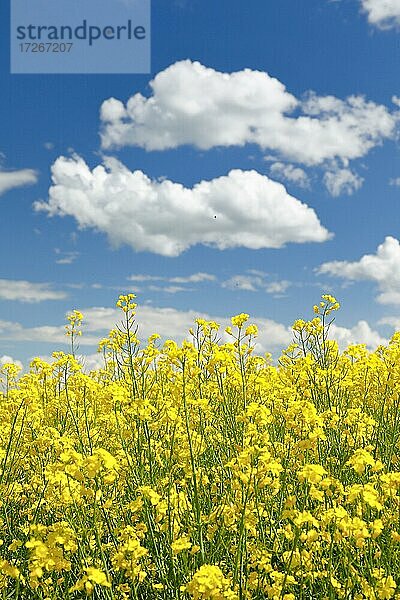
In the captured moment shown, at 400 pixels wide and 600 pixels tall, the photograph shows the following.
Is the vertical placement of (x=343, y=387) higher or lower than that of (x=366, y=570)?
higher

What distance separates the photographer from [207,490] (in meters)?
4.27

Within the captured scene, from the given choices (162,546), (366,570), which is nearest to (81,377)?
(162,546)

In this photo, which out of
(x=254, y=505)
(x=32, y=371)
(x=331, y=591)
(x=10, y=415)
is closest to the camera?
(x=331, y=591)

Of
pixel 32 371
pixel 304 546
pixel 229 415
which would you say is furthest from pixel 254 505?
pixel 32 371

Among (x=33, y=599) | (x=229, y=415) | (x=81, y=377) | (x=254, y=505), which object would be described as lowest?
(x=33, y=599)

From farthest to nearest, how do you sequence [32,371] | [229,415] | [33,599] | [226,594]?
[32,371], [229,415], [33,599], [226,594]

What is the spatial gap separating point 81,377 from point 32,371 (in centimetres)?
251

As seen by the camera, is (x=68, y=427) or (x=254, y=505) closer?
(x=254, y=505)

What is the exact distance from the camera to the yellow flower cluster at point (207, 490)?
2.72 meters

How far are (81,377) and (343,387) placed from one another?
286cm

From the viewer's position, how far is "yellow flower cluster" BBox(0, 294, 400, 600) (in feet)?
8.93

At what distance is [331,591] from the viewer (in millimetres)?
2799

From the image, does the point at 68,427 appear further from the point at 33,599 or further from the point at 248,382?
the point at 33,599

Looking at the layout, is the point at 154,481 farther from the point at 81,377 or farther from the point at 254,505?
the point at 81,377
